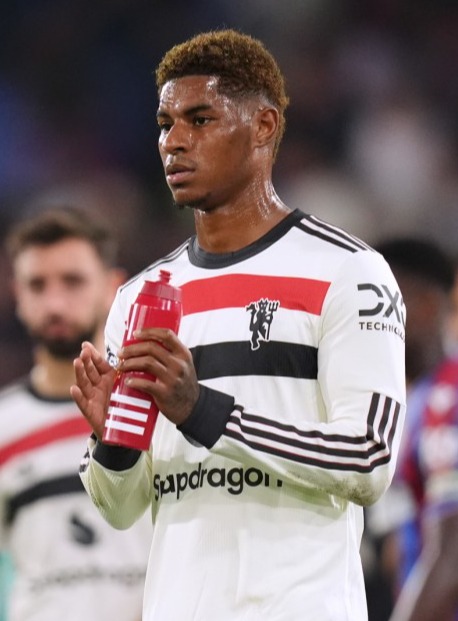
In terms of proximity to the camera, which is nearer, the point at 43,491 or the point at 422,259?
the point at 43,491

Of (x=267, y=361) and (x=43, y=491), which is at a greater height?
(x=267, y=361)

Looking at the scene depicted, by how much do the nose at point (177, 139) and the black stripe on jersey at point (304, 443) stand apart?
56 centimetres

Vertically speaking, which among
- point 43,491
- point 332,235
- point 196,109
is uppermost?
point 196,109

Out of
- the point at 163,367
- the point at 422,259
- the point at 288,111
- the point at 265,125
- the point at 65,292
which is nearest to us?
the point at 163,367

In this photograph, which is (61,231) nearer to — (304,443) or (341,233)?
(341,233)

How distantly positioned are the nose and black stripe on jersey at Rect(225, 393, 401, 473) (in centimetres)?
56

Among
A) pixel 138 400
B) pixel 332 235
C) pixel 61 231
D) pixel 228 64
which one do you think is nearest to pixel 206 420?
pixel 138 400

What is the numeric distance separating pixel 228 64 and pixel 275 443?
790 millimetres

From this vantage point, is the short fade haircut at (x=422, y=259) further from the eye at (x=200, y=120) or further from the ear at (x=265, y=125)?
the eye at (x=200, y=120)

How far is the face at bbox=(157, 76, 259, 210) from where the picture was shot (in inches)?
95.3

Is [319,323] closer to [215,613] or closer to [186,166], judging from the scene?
[186,166]

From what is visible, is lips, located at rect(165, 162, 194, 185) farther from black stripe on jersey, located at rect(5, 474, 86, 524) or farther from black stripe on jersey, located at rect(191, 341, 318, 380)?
black stripe on jersey, located at rect(5, 474, 86, 524)

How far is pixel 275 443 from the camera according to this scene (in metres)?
2.15

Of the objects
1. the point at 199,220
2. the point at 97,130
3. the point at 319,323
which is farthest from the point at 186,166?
the point at 97,130
